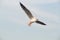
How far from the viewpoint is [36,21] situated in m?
41.9

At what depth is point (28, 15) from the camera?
4197 cm

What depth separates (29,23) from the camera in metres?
41.8

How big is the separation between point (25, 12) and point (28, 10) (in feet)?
1.26

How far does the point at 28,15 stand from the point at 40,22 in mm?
1186

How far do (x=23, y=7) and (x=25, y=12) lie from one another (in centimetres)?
54

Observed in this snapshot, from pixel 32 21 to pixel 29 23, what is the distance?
0.35m

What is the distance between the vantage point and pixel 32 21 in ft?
138

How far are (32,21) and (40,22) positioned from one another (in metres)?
0.72

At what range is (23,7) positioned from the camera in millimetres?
41250

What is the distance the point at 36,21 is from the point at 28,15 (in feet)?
2.69

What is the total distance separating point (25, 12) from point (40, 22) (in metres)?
1.99

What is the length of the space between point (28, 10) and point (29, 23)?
1.22 meters

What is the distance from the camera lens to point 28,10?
135ft
